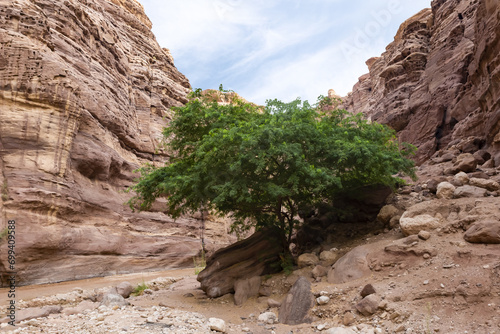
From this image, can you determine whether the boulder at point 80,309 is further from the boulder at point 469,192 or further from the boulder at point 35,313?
the boulder at point 469,192

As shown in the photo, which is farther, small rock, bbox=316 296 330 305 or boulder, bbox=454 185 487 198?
boulder, bbox=454 185 487 198

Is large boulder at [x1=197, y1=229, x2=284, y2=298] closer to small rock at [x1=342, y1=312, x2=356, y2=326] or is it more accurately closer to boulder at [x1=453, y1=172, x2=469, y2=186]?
small rock at [x1=342, y1=312, x2=356, y2=326]

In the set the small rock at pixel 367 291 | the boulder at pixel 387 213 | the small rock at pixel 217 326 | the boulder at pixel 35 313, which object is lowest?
the small rock at pixel 217 326

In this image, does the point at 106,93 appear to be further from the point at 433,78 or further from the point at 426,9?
the point at 426,9

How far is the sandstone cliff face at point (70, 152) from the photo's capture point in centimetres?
1694

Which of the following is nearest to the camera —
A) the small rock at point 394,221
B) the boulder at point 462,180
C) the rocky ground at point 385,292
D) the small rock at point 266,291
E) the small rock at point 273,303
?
the rocky ground at point 385,292

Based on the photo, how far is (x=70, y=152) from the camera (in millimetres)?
19812

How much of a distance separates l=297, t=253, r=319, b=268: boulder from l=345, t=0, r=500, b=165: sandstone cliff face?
338 inches

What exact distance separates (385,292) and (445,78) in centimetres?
2703

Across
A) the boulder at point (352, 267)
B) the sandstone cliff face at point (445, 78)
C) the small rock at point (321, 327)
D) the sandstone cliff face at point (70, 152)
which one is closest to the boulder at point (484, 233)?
the boulder at point (352, 267)

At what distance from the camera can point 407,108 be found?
2984cm

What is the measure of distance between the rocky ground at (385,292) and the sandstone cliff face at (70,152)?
10.4 meters

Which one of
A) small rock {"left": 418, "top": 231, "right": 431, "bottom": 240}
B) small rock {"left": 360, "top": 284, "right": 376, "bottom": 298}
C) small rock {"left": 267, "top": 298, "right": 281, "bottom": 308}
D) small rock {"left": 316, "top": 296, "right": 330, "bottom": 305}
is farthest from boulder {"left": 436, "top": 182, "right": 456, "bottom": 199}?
small rock {"left": 267, "top": 298, "right": 281, "bottom": 308}

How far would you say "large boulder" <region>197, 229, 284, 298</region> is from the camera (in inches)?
410
